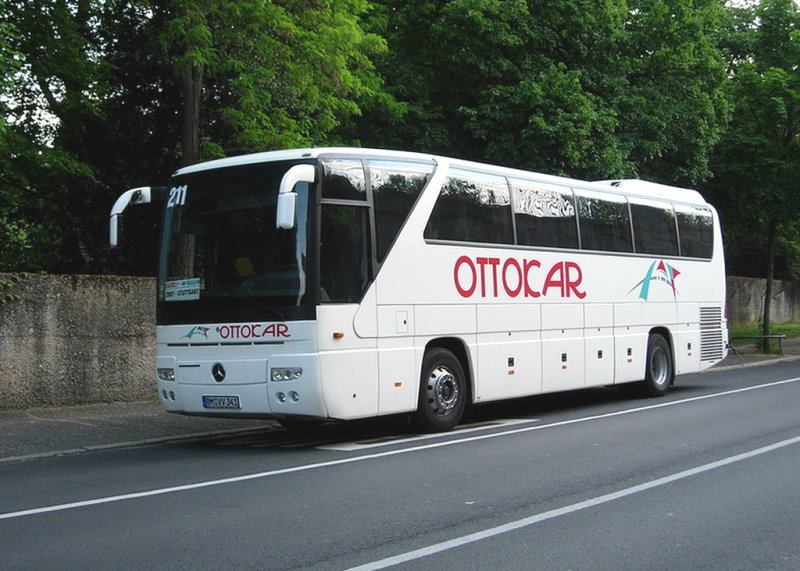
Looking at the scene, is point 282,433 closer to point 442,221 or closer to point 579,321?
point 442,221

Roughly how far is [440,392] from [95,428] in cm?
486

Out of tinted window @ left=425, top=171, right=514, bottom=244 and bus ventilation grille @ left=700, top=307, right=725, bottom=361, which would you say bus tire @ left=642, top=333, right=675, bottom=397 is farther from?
tinted window @ left=425, top=171, right=514, bottom=244

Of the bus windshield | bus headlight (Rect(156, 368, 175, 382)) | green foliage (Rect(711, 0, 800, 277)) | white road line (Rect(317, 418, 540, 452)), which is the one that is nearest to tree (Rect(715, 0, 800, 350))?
green foliage (Rect(711, 0, 800, 277))

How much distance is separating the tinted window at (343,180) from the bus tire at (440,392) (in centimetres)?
238

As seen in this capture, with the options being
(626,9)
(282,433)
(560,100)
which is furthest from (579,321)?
(626,9)

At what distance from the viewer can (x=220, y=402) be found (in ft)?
37.4

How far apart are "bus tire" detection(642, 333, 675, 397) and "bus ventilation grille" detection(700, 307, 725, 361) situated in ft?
4.41

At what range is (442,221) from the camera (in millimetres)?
12852

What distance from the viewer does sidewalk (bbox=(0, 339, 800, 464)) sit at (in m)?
12.0

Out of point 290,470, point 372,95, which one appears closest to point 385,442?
point 290,470

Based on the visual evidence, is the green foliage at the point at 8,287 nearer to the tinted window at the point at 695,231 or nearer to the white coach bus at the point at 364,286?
the white coach bus at the point at 364,286

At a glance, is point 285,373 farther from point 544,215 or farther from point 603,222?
point 603,222

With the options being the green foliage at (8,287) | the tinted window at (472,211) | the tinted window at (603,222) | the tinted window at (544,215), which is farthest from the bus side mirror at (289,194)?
the green foliage at (8,287)

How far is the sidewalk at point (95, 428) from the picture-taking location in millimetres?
11984
